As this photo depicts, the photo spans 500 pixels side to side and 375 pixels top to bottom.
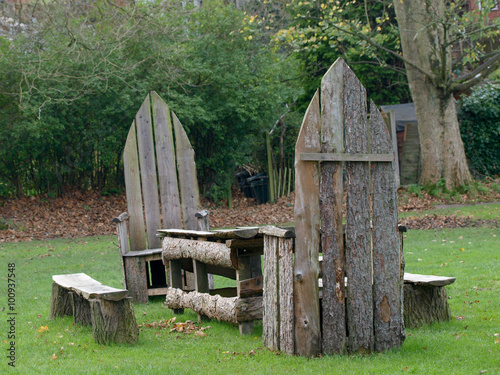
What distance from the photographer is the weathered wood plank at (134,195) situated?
291 inches

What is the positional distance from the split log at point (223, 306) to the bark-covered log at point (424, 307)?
50.4 inches

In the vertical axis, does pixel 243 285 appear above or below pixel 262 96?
below

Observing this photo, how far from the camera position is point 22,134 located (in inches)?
556

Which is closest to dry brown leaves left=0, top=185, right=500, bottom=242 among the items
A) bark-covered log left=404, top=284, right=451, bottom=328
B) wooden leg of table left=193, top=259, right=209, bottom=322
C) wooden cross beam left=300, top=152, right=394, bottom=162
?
bark-covered log left=404, top=284, right=451, bottom=328

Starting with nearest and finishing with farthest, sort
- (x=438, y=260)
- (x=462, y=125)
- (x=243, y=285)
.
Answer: (x=243, y=285) < (x=438, y=260) < (x=462, y=125)

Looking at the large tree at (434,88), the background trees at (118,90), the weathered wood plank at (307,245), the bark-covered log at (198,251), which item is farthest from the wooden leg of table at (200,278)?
the large tree at (434,88)

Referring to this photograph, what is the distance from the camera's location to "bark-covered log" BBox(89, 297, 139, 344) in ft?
15.2

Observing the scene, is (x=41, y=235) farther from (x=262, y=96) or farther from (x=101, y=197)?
(x=262, y=96)

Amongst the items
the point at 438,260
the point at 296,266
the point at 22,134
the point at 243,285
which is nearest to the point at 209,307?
the point at 243,285

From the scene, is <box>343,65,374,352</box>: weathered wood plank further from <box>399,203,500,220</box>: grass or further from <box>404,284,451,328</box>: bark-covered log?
<box>399,203,500,220</box>: grass

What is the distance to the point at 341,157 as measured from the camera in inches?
161

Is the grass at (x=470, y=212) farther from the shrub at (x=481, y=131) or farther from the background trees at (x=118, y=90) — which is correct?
the background trees at (x=118, y=90)

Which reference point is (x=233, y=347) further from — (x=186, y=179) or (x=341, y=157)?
(x=186, y=179)

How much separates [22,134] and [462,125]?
523 inches
